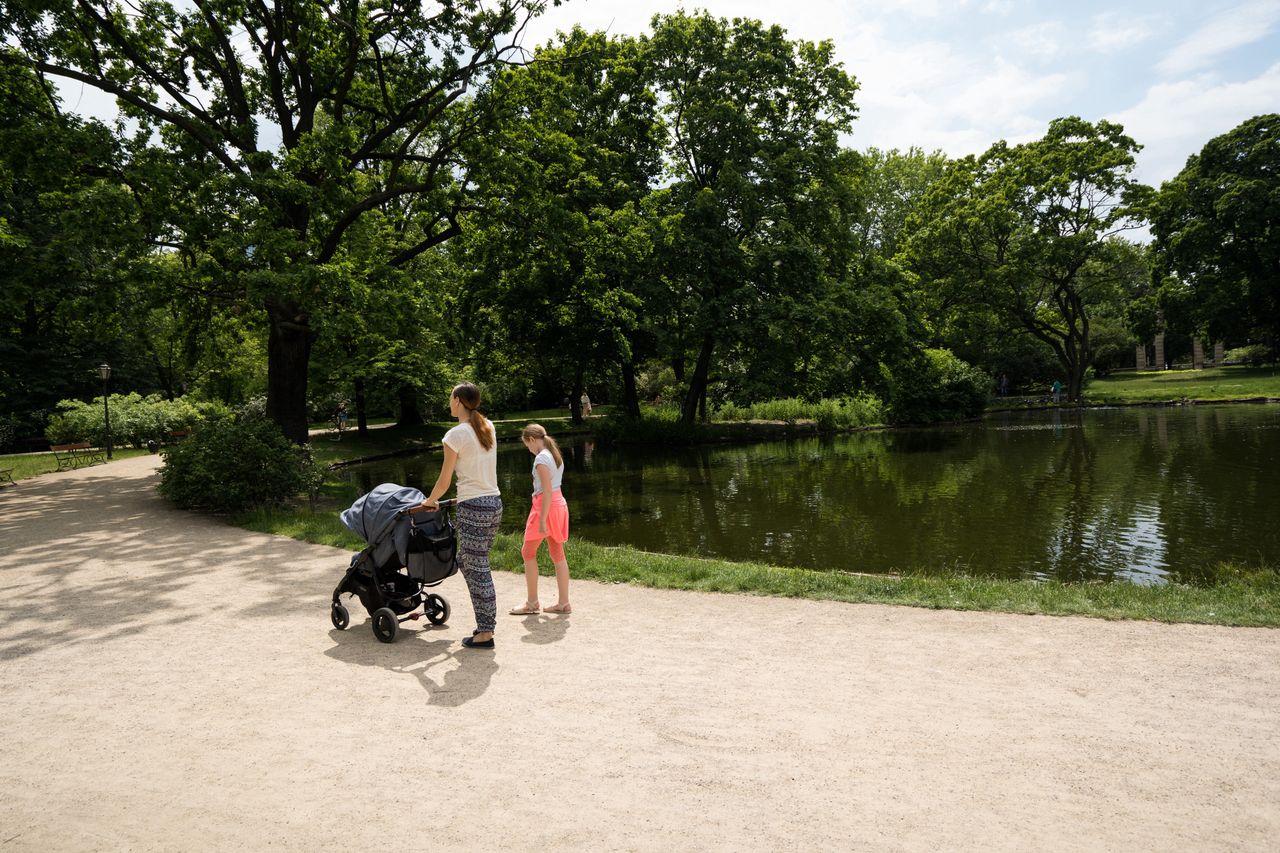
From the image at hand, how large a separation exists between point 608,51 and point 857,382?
49.4 feet

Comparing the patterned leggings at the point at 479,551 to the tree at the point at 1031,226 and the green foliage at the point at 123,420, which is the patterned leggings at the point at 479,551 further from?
the tree at the point at 1031,226

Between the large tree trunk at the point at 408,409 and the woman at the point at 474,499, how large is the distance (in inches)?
1107

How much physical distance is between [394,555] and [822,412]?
28494 mm

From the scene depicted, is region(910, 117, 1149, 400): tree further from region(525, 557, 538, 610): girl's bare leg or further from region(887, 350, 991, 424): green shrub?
region(525, 557, 538, 610): girl's bare leg

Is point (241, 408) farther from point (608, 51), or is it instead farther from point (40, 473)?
point (608, 51)

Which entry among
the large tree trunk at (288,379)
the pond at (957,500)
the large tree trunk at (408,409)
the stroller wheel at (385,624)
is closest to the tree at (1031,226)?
the pond at (957,500)

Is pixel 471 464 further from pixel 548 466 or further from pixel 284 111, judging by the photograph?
pixel 284 111

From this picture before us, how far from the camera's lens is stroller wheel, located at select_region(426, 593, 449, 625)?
6.47 metres

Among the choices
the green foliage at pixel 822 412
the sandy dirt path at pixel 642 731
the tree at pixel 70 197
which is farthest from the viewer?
the green foliage at pixel 822 412

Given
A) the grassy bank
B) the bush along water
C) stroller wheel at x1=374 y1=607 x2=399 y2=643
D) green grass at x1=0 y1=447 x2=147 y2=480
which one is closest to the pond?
the grassy bank

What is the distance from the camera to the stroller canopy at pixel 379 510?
Answer: 597 centimetres

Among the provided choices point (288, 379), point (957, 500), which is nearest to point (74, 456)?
point (288, 379)

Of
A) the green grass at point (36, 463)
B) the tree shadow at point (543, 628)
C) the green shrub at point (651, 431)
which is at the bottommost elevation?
the tree shadow at point (543, 628)

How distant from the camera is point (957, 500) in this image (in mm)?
14484
